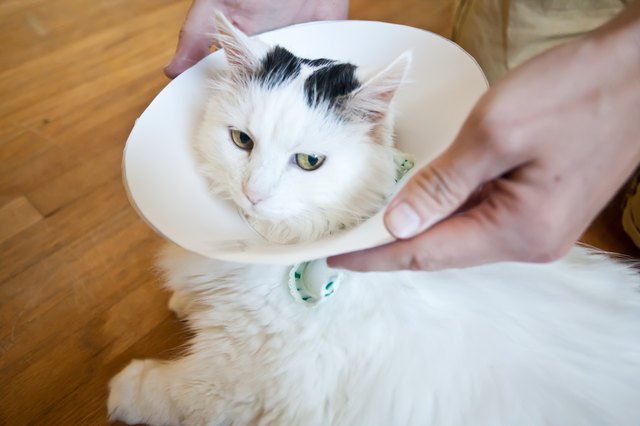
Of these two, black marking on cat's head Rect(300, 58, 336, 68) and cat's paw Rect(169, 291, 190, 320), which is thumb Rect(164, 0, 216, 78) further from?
cat's paw Rect(169, 291, 190, 320)

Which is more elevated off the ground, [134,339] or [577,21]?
[577,21]

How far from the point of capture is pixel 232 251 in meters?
0.54

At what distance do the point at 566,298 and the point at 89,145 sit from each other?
1.62 metres

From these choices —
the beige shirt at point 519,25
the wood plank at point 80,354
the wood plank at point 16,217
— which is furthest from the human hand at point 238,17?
the wood plank at point 16,217

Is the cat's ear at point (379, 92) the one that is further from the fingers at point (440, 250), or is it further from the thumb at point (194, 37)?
the thumb at point (194, 37)

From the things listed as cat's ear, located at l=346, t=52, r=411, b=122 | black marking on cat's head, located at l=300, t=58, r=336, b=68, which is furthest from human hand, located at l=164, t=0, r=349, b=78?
cat's ear, located at l=346, t=52, r=411, b=122

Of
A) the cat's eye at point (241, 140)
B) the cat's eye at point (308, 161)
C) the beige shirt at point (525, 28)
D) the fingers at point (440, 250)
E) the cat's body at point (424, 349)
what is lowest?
the cat's body at point (424, 349)

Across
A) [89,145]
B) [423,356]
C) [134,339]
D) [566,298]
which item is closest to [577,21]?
[566,298]

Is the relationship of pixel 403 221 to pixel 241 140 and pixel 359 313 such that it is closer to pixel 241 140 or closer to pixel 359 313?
pixel 359 313

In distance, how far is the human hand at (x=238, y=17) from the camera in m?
0.98

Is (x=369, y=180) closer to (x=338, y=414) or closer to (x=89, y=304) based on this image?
(x=338, y=414)

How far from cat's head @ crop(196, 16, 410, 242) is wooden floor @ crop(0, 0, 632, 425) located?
2.06ft

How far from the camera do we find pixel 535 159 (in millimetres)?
530

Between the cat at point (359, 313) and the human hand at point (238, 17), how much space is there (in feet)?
0.68
